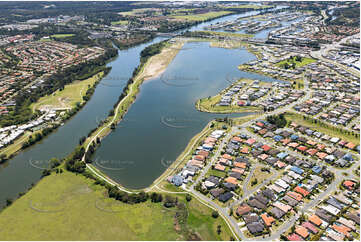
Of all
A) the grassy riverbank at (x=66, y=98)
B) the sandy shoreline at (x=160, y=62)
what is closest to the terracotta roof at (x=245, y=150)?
the grassy riverbank at (x=66, y=98)

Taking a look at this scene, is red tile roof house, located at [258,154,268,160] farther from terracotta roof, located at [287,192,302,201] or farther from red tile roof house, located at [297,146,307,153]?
terracotta roof, located at [287,192,302,201]

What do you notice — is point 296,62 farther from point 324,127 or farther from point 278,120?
point 278,120

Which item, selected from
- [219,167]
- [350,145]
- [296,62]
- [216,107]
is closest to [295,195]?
[219,167]

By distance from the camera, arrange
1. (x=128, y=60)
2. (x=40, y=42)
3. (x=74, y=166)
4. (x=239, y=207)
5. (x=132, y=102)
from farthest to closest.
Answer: (x=40, y=42), (x=128, y=60), (x=132, y=102), (x=74, y=166), (x=239, y=207)

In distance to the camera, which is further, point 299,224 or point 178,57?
point 178,57

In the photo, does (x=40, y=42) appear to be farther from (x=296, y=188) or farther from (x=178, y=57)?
(x=296, y=188)

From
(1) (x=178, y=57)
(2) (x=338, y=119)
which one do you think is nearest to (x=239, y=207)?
(2) (x=338, y=119)

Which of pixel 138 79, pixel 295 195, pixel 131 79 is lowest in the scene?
pixel 295 195
